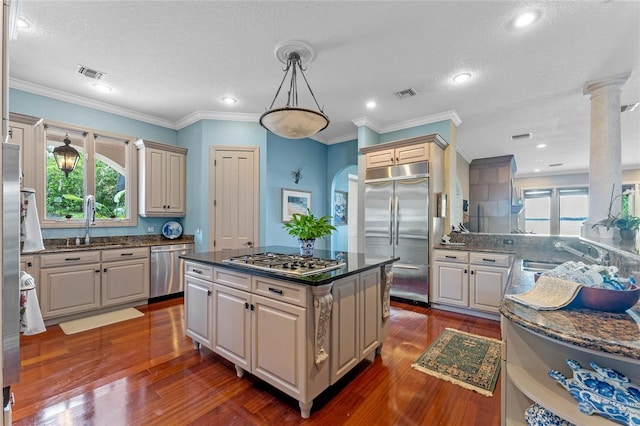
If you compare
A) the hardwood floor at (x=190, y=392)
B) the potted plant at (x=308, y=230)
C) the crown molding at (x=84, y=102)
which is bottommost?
the hardwood floor at (x=190, y=392)

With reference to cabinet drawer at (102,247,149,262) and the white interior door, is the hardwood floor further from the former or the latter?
the white interior door

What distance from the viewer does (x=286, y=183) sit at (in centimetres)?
507

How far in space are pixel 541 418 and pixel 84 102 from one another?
5398 millimetres

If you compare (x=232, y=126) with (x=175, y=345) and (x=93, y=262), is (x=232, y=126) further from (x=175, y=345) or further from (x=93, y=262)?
(x=175, y=345)

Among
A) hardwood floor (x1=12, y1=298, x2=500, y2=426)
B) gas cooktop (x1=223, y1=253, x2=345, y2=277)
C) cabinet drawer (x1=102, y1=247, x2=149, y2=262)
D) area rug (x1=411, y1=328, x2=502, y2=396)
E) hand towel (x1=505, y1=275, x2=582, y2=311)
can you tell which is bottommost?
hardwood floor (x1=12, y1=298, x2=500, y2=426)

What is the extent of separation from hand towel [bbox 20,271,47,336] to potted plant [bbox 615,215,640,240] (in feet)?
13.7

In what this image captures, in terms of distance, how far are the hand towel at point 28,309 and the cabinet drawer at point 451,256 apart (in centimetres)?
386

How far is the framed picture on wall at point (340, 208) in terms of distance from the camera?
6082mm

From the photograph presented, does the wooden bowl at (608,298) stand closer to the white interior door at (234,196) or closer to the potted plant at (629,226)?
the potted plant at (629,226)

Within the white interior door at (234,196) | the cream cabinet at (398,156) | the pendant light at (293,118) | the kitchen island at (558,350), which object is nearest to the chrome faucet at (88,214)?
the white interior door at (234,196)

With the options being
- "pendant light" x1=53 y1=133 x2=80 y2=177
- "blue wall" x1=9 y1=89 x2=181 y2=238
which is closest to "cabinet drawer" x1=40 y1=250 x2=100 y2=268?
"blue wall" x1=9 y1=89 x2=181 y2=238

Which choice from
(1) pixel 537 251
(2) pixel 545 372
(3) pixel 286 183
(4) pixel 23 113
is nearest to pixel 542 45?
(1) pixel 537 251

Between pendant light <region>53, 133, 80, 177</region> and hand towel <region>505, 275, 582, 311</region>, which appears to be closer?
hand towel <region>505, 275, 582, 311</region>

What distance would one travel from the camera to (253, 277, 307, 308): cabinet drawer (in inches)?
67.2
